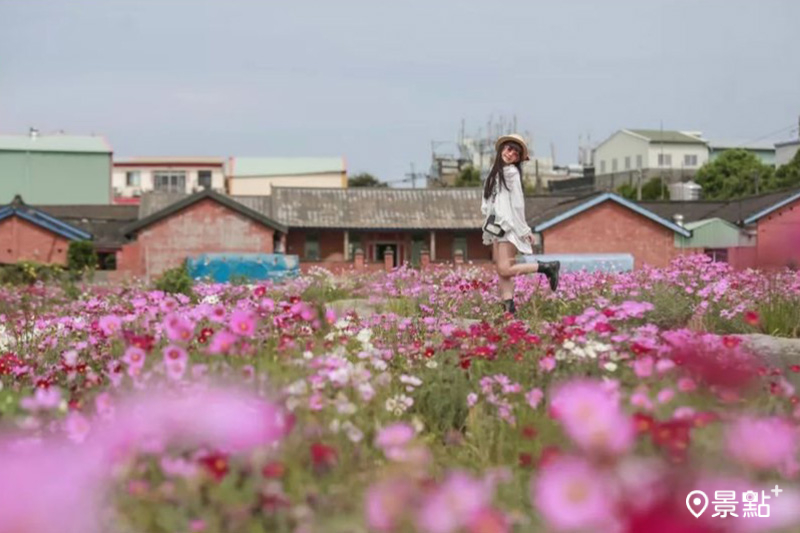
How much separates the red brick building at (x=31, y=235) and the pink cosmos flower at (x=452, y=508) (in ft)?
127

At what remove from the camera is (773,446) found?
7.37ft

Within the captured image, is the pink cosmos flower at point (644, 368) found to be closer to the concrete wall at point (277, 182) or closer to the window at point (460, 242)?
the window at point (460, 242)

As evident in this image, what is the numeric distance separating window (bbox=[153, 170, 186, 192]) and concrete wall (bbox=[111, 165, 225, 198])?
0.99 feet

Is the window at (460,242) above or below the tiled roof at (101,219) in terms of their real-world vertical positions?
below

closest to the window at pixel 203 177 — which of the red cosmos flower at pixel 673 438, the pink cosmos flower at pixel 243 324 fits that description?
the pink cosmos flower at pixel 243 324

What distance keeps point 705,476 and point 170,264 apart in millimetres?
36050

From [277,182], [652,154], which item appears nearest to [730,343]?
[277,182]

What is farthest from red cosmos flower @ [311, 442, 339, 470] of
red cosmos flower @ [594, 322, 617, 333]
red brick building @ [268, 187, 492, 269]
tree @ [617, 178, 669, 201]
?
tree @ [617, 178, 669, 201]

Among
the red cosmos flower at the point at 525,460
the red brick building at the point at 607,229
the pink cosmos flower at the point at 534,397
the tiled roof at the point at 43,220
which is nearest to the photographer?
the red cosmos flower at the point at 525,460

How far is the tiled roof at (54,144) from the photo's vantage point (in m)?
61.4

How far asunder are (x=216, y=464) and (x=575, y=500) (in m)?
1.10

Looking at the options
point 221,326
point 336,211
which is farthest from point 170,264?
point 221,326

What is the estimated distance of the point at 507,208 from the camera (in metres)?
8.19

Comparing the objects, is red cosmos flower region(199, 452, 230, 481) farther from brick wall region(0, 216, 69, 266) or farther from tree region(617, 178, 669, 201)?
tree region(617, 178, 669, 201)
